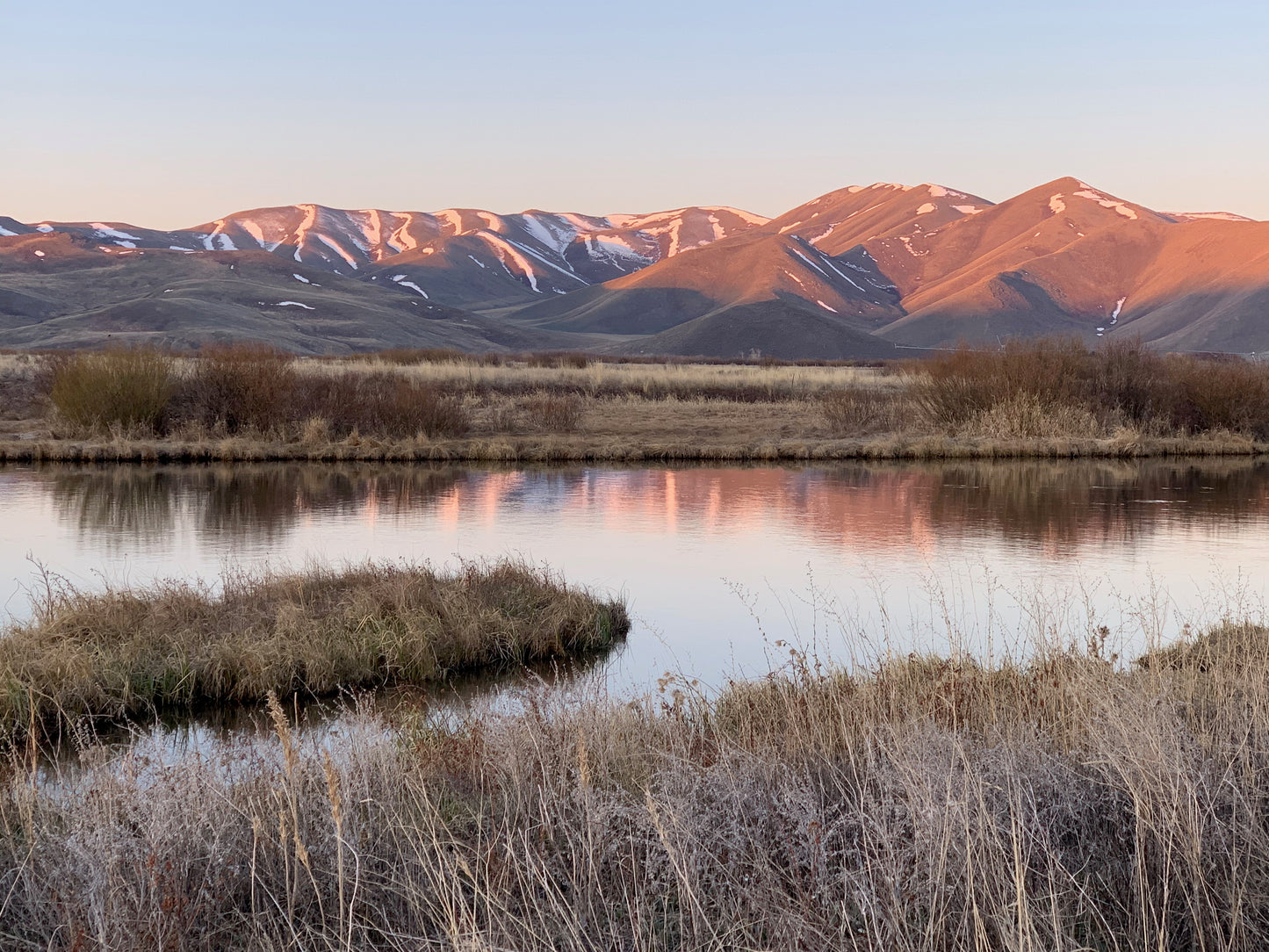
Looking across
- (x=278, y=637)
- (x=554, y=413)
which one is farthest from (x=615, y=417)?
(x=278, y=637)

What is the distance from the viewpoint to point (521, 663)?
10070 millimetres

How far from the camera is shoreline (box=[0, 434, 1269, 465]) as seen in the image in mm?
26719

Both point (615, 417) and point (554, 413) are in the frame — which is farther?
point (615, 417)

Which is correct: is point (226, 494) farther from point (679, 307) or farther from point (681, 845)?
point (679, 307)

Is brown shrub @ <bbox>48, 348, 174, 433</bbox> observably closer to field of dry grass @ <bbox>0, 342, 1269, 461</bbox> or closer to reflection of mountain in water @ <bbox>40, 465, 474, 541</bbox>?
field of dry grass @ <bbox>0, 342, 1269, 461</bbox>

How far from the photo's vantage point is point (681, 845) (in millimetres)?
3887

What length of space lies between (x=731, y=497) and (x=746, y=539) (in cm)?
499

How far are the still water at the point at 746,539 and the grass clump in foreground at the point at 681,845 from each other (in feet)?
8.93

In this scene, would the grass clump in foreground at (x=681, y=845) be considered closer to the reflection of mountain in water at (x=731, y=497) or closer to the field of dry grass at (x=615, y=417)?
the reflection of mountain in water at (x=731, y=497)

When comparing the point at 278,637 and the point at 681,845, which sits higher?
the point at 681,845

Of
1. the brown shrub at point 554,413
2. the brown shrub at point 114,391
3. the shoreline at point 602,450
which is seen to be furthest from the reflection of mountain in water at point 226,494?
the brown shrub at point 554,413

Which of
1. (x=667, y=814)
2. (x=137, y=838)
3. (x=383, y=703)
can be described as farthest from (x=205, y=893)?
(x=383, y=703)

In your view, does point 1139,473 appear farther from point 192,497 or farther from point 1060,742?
point 1060,742

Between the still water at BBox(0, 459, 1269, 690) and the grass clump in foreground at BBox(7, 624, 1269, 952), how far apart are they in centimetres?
272
